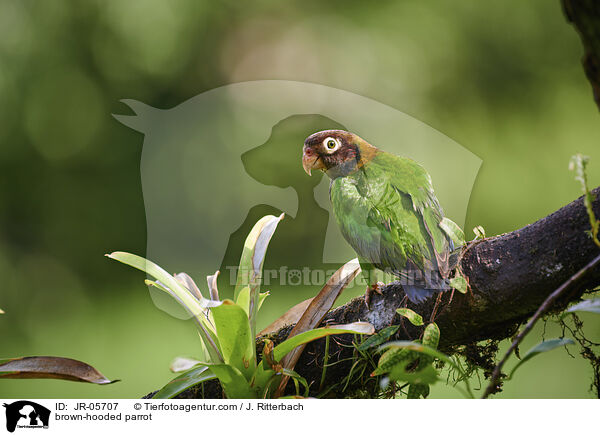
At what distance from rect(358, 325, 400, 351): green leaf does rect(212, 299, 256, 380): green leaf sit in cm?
15

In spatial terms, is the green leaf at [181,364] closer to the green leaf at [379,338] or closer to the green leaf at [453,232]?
the green leaf at [379,338]

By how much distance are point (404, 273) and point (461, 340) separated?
0.14 m

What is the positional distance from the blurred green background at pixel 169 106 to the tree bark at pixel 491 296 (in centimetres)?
32

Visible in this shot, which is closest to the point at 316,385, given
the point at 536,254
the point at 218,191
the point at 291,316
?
the point at 291,316

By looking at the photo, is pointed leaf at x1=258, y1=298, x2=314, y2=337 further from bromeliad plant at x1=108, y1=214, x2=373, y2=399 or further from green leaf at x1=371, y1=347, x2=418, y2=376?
green leaf at x1=371, y1=347, x2=418, y2=376

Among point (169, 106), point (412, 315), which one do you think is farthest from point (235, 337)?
point (169, 106)

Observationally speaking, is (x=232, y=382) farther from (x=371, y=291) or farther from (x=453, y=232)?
(x=453, y=232)

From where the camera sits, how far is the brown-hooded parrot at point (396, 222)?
61 centimetres

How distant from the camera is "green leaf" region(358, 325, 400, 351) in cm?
61

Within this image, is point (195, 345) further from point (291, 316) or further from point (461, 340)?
point (461, 340)

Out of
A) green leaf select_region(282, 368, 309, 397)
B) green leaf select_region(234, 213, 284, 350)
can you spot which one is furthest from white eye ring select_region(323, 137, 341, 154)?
green leaf select_region(282, 368, 309, 397)

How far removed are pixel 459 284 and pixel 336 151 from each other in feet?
0.95
